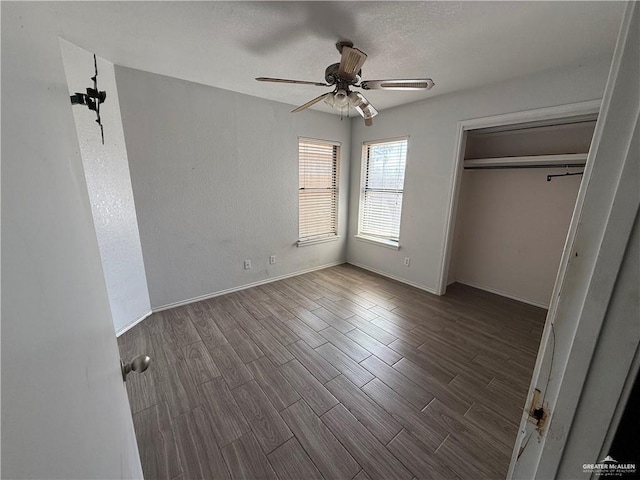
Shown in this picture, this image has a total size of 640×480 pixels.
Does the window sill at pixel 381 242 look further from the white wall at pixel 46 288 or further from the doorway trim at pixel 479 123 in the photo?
the white wall at pixel 46 288

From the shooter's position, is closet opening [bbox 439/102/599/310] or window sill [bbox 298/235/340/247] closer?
closet opening [bbox 439/102/599/310]

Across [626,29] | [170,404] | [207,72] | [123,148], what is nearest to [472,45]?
[626,29]

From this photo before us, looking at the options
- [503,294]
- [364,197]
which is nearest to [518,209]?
[503,294]

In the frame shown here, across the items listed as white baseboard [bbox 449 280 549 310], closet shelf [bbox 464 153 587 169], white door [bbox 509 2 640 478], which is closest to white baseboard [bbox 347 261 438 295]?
white baseboard [bbox 449 280 549 310]

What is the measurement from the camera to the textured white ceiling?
146cm

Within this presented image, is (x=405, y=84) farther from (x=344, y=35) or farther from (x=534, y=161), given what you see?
(x=534, y=161)

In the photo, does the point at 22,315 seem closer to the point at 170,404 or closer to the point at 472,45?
the point at 170,404

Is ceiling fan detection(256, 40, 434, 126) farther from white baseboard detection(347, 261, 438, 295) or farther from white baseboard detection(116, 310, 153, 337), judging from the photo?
white baseboard detection(116, 310, 153, 337)

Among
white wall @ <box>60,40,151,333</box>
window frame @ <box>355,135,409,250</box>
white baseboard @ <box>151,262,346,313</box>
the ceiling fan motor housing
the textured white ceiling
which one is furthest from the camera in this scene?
window frame @ <box>355,135,409,250</box>

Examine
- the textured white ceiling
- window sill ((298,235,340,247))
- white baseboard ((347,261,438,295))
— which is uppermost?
the textured white ceiling

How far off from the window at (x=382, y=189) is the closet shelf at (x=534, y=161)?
0.89m

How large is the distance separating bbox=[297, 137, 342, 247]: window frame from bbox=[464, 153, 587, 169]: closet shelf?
185 cm

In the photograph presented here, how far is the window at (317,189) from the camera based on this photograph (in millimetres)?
3666

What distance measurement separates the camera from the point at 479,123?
261cm
